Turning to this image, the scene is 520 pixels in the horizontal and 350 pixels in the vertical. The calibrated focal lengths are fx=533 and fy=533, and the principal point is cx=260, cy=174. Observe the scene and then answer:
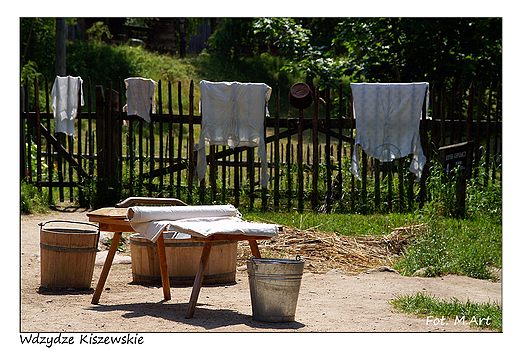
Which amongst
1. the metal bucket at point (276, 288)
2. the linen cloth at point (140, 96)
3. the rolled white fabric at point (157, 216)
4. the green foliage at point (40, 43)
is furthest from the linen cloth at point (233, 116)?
the green foliage at point (40, 43)

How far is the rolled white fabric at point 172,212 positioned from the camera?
4.09 metres

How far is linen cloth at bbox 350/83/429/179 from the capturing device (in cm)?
870

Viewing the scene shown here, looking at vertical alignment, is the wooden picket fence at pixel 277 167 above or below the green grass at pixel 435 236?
above

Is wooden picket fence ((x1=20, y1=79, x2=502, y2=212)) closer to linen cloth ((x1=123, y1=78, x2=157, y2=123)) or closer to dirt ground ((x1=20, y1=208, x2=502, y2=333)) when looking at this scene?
linen cloth ((x1=123, y1=78, x2=157, y2=123))

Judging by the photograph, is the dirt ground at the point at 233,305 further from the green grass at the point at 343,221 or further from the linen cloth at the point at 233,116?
the linen cloth at the point at 233,116

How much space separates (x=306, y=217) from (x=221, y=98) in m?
2.56

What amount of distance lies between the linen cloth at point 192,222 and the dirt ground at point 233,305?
0.64 m

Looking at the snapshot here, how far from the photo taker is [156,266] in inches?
206

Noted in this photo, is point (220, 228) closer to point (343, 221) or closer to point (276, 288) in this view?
point (276, 288)

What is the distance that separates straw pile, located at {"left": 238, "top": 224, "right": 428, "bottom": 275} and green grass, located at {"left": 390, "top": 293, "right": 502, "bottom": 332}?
154 centimetres

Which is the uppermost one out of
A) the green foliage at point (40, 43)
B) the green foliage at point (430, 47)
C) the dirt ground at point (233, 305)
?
the green foliage at point (40, 43)

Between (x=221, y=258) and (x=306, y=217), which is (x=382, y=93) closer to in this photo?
(x=306, y=217)

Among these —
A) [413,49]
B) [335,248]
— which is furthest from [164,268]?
[413,49]
